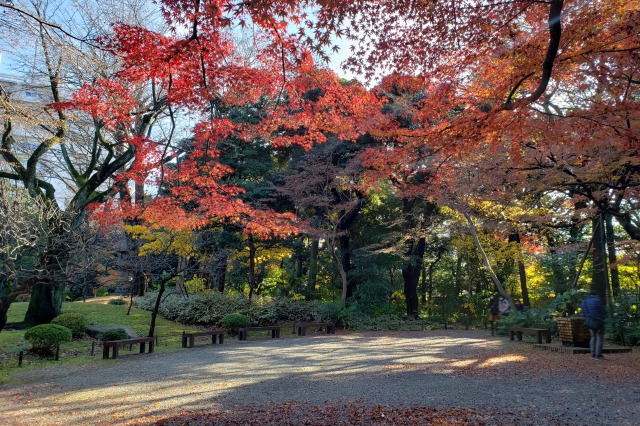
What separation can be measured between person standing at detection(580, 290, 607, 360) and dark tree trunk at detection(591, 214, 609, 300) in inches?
150

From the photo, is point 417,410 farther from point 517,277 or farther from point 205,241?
point 517,277

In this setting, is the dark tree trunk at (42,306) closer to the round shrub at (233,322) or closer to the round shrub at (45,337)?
the round shrub at (45,337)

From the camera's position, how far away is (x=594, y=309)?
842cm

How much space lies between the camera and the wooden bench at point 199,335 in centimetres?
1202

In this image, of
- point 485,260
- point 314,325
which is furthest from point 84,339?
point 485,260

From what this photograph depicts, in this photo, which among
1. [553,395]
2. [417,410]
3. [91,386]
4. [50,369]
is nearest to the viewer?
[417,410]

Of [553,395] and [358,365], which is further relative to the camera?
[358,365]

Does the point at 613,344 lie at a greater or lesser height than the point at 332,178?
lesser

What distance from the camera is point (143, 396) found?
5902 millimetres

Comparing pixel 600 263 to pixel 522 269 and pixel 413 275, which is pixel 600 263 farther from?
pixel 413 275

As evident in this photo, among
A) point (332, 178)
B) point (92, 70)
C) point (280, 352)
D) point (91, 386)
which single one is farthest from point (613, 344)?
point (92, 70)

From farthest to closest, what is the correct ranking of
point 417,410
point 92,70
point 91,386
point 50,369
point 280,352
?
point 280,352 < point 92,70 < point 50,369 < point 91,386 < point 417,410

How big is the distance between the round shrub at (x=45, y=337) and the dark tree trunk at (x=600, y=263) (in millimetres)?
14268

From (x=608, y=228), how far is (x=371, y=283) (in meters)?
8.92
